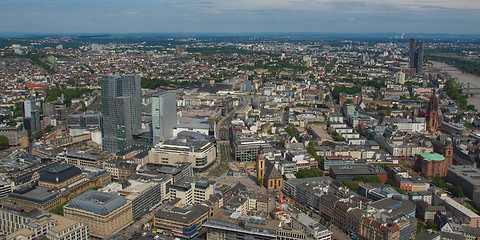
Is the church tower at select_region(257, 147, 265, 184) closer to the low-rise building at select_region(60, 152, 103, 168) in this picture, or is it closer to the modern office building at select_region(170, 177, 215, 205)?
the modern office building at select_region(170, 177, 215, 205)

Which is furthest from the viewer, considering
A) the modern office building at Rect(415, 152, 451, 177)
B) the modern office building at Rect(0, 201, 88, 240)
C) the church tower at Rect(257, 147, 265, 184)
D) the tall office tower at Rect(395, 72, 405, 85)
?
the tall office tower at Rect(395, 72, 405, 85)

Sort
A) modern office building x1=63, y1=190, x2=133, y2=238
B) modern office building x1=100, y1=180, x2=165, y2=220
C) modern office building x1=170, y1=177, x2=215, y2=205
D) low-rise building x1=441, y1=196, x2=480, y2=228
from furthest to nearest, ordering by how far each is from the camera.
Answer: modern office building x1=170, y1=177, x2=215, y2=205 → modern office building x1=100, y1=180, x2=165, y2=220 → low-rise building x1=441, y1=196, x2=480, y2=228 → modern office building x1=63, y1=190, x2=133, y2=238

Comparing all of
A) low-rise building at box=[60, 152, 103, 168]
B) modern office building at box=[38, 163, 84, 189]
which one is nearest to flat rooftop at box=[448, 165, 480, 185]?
low-rise building at box=[60, 152, 103, 168]

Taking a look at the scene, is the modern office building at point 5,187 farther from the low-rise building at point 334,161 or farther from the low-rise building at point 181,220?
the low-rise building at point 334,161

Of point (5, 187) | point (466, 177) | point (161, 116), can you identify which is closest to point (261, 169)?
point (161, 116)

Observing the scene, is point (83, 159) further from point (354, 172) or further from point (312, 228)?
point (354, 172)

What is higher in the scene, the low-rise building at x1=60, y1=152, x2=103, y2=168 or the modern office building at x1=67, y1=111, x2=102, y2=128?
the modern office building at x1=67, y1=111, x2=102, y2=128

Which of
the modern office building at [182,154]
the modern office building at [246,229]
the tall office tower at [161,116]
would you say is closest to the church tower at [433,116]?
the modern office building at [182,154]
